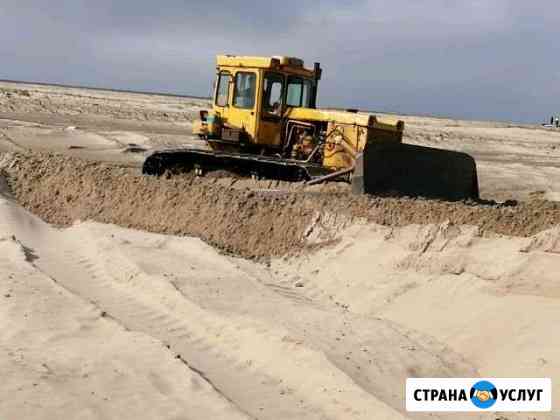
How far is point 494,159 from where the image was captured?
32656 millimetres

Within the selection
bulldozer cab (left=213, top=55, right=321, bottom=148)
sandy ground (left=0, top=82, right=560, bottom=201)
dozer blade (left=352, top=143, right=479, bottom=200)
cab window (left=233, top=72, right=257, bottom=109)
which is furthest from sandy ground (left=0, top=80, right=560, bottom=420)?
sandy ground (left=0, top=82, right=560, bottom=201)

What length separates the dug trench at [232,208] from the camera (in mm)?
10898

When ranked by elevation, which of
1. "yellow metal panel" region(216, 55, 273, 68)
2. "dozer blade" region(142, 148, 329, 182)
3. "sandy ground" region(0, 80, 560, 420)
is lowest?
"sandy ground" region(0, 80, 560, 420)

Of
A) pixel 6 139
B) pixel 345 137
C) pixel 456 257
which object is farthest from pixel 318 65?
pixel 6 139

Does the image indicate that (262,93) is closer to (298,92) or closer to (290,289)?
(298,92)

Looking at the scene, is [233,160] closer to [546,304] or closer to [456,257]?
[456,257]

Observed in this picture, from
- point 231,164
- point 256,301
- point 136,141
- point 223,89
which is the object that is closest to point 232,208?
point 231,164

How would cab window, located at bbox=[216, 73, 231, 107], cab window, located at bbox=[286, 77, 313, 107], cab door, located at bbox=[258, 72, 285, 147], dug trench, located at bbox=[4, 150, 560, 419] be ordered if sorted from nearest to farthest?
dug trench, located at bbox=[4, 150, 560, 419] → cab door, located at bbox=[258, 72, 285, 147] → cab window, located at bbox=[286, 77, 313, 107] → cab window, located at bbox=[216, 73, 231, 107]

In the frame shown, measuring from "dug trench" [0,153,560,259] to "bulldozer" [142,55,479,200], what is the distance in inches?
22.5

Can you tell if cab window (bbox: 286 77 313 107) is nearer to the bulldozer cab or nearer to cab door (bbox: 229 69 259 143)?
the bulldozer cab

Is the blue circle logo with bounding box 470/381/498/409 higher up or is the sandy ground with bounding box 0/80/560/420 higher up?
the sandy ground with bounding box 0/80/560/420

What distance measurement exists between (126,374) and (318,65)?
1021 centimetres

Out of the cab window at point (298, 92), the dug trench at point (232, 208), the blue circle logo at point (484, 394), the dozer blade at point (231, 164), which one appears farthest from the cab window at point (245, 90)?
the blue circle logo at point (484, 394)

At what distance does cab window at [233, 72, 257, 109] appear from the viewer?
50.0 ft
